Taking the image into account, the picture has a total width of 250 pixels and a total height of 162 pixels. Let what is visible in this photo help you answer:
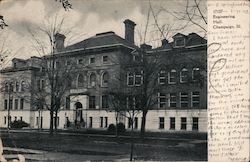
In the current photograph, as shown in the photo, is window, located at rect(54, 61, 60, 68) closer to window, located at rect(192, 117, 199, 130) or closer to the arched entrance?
the arched entrance

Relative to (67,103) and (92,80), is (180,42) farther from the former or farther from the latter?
(67,103)

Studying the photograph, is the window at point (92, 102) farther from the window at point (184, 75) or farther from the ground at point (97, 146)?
the window at point (184, 75)

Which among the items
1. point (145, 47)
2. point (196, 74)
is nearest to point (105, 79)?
point (145, 47)

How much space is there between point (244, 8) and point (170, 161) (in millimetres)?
1482

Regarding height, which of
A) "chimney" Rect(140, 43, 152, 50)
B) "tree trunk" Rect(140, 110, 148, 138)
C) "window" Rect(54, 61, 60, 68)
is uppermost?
"chimney" Rect(140, 43, 152, 50)

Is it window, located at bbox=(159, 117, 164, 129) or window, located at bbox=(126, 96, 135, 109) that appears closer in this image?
window, located at bbox=(159, 117, 164, 129)

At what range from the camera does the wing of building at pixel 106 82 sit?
3518 millimetres

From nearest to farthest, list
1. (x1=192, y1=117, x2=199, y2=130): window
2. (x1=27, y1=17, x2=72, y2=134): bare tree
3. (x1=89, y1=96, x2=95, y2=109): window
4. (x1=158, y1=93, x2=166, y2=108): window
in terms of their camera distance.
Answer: (x1=192, y1=117, x2=199, y2=130): window < (x1=158, y1=93, x2=166, y2=108): window < (x1=89, y1=96, x2=95, y2=109): window < (x1=27, y1=17, x2=72, y2=134): bare tree

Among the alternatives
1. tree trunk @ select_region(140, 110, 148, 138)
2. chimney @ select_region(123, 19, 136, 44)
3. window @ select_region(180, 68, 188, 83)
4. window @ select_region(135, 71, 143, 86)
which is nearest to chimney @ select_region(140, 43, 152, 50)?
chimney @ select_region(123, 19, 136, 44)

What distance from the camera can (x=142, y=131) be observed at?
362 centimetres

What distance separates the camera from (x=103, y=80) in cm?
372

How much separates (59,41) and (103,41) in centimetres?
45

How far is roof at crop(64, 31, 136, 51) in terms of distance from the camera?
3.65 metres

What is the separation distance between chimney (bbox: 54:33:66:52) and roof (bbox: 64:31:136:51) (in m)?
0.11
